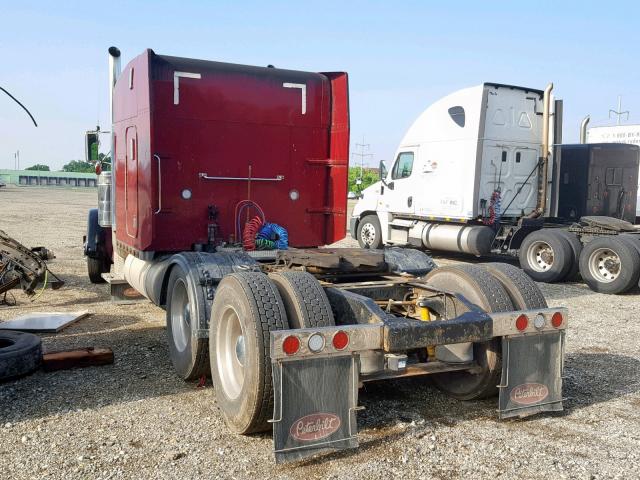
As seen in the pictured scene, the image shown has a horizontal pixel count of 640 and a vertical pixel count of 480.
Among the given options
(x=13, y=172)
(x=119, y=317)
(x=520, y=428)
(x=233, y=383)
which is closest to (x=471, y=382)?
(x=520, y=428)

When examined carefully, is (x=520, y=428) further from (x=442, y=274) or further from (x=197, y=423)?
(x=197, y=423)

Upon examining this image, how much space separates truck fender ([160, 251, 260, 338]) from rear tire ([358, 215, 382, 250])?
10.8 m

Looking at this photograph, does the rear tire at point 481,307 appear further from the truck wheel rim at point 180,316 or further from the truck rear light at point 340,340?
the truck wheel rim at point 180,316

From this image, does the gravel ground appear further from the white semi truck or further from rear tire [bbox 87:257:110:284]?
the white semi truck

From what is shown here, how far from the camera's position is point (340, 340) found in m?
3.83

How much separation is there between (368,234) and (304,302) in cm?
1274

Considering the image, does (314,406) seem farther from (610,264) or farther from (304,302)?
(610,264)

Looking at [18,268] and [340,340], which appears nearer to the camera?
[340,340]

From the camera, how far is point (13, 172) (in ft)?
359

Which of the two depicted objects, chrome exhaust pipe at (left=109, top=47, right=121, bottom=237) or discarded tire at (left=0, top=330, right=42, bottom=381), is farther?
chrome exhaust pipe at (left=109, top=47, right=121, bottom=237)

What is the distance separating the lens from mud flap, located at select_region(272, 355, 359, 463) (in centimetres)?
372

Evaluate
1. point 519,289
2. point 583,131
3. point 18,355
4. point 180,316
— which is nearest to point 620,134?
point 583,131

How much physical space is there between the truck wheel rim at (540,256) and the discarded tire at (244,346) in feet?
29.7

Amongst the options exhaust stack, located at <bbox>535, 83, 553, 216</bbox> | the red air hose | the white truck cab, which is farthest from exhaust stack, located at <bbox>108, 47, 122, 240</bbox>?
exhaust stack, located at <bbox>535, 83, 553, 216</bbox>
